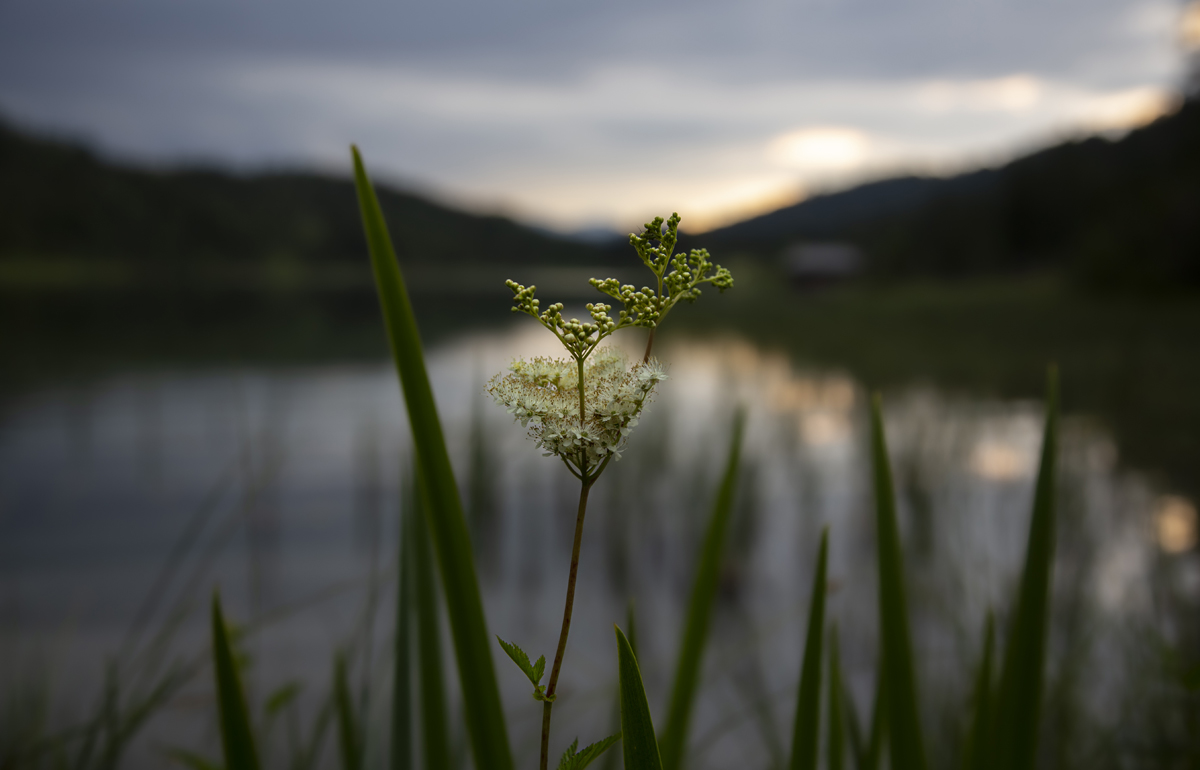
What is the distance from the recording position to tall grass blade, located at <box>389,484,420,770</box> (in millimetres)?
990

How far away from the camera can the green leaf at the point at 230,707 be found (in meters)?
0.81

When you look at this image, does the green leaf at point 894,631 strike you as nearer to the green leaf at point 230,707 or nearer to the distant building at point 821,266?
the green leaf at point 230,707

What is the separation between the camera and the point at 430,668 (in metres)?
0.90

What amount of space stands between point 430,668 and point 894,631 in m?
0.73

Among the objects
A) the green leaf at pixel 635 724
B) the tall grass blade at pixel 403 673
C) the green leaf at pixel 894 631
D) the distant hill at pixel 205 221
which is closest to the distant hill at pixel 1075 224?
the green leaf at pixel 894 631

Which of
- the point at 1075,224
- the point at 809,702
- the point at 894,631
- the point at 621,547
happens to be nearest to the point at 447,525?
Answer: the point at 809,702

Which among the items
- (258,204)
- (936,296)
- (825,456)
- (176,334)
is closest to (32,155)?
(258,204)

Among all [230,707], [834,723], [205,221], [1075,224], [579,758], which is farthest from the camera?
[205,221]

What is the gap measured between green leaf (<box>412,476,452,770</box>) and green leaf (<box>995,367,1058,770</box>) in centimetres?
87

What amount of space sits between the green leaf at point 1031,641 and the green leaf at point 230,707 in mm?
1095

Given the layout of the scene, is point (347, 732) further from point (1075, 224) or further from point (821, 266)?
point (821, 266)

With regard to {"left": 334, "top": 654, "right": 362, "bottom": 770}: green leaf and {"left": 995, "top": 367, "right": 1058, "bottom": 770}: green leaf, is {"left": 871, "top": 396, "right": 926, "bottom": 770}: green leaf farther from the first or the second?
{"left": 334, "top": 654, "right": 362, "bottom": 770}: green leaf

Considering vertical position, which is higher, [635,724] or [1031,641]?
[635,724]

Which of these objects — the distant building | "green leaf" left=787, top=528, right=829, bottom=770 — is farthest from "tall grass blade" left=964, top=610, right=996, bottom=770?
the distant building
